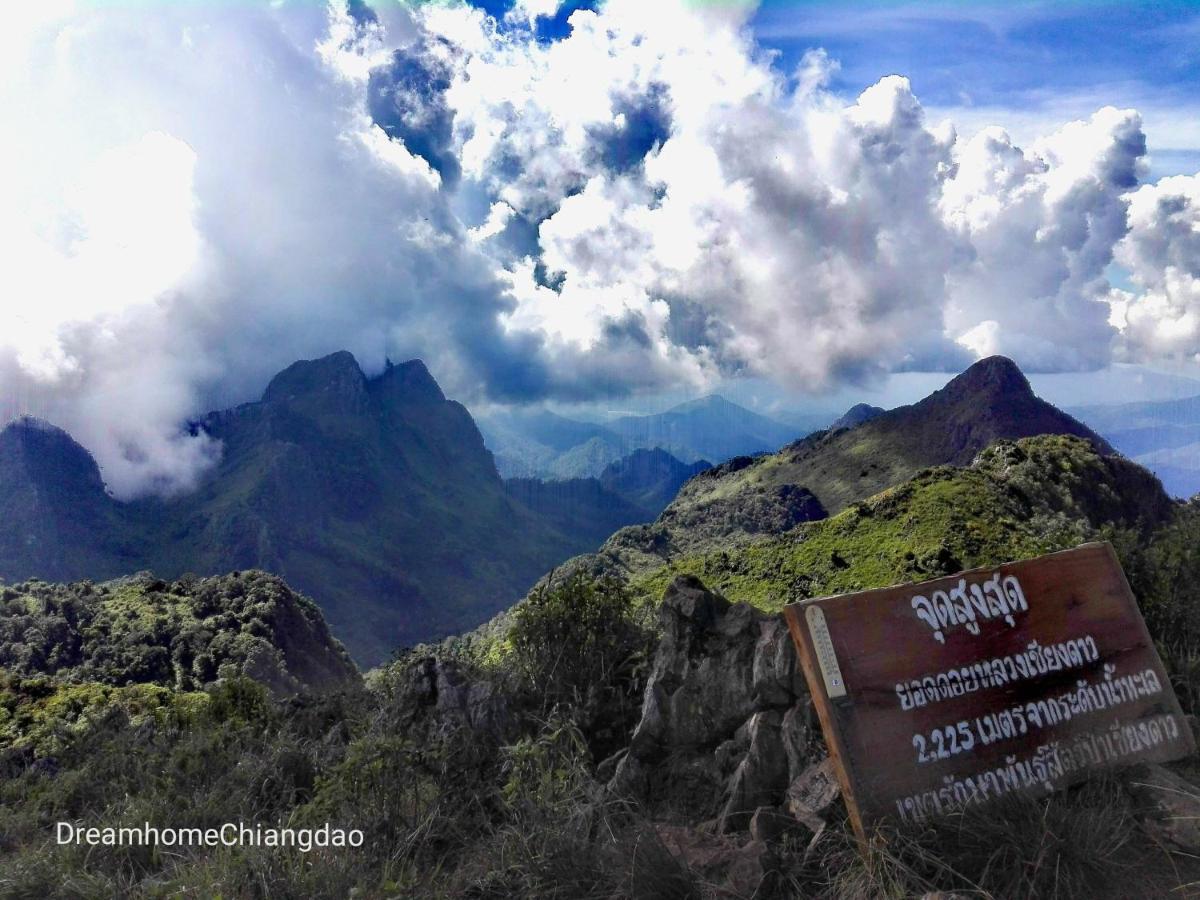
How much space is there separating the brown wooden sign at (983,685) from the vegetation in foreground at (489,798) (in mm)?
272

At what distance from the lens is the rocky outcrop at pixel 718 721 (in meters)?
5.45

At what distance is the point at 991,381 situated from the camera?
380ft

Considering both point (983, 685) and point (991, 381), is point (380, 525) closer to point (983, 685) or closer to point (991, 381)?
point (991, 381)

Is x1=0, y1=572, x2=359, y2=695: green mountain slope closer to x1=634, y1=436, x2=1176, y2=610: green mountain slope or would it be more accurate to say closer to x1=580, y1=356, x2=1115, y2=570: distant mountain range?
x1=634, y1=436, x2=1176, y2=610: green mountain slope

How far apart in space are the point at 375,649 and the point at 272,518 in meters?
43.4

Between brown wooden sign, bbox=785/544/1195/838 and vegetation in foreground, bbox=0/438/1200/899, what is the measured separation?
0.89 feet

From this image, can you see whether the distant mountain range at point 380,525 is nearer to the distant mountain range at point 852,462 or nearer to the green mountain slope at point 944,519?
the distant mountain range at point 852,462

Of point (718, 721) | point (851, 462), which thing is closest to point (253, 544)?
point (851, 462)

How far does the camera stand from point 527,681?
751cm

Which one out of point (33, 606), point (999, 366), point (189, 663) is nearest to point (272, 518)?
point (33, 606)

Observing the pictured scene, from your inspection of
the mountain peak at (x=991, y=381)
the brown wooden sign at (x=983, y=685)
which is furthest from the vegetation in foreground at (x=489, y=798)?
the mountain peak at (x=991, y=381)

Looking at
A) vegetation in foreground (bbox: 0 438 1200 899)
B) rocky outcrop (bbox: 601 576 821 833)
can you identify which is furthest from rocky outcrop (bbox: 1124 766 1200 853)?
rocky outcrop (bbox: 601 576 821 833)

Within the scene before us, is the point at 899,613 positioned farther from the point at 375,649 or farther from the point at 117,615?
the point at 375,649

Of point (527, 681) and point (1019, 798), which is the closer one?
point (1019, 798)
